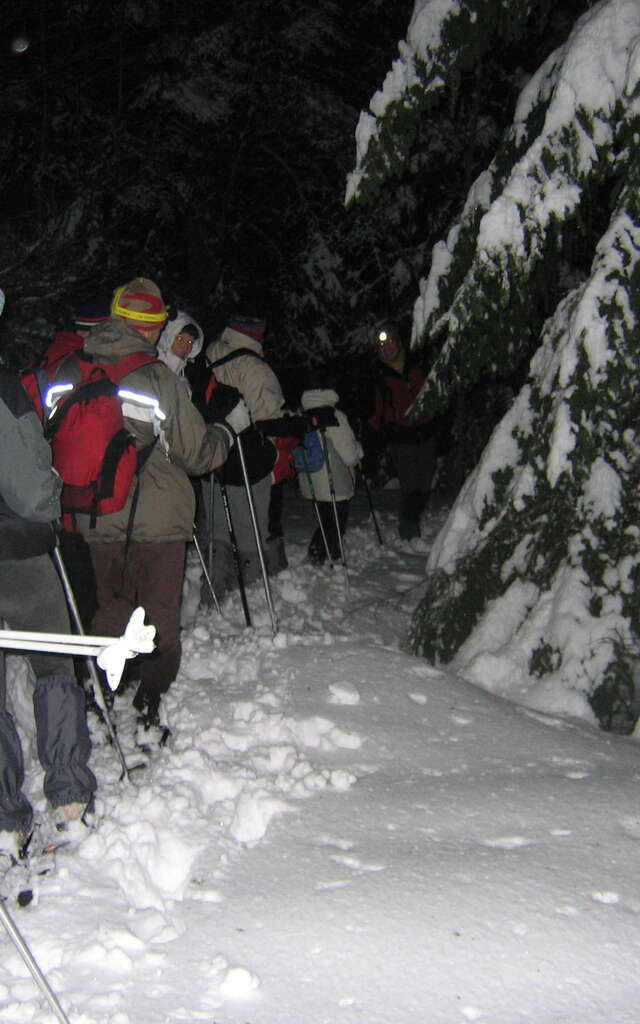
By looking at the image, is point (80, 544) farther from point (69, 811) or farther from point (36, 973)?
point (36, 973)

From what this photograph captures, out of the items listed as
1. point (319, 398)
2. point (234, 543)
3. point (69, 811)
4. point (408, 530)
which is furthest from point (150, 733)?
point (408, 530)

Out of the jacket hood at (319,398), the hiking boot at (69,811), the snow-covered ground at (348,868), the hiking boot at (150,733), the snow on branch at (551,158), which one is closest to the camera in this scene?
the snow-covered ground at (348,868)

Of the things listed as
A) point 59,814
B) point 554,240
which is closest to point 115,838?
point 59,814

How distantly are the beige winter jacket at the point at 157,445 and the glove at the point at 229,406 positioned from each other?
1339 millimetres

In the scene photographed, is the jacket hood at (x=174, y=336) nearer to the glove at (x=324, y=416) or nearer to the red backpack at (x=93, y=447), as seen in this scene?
the red backpack at (x=93, y=447)

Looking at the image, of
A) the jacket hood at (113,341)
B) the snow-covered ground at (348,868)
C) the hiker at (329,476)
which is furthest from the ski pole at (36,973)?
the hiker at (329,476)

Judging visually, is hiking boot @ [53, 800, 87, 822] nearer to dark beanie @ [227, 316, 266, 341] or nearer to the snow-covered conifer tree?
the snow-covered conifer tree

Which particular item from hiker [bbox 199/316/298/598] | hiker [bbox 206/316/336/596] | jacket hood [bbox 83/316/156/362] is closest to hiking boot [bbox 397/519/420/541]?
hiker [bbox 206/316/336/596]

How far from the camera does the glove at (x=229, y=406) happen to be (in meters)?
5.54

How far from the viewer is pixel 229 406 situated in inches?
220

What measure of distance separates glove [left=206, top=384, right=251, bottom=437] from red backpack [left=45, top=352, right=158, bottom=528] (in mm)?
1591

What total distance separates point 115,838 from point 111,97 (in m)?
13.3

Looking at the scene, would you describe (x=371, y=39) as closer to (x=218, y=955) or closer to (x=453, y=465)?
(x=453, y=465)

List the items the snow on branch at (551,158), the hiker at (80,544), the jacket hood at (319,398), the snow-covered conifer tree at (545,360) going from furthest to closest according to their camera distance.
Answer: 1. the jacket hood at (319,398)
2. the hiker at (80,544)
3. the snow-covered conifer tree at (545,360)
4. the snow on branch at (551,158)
